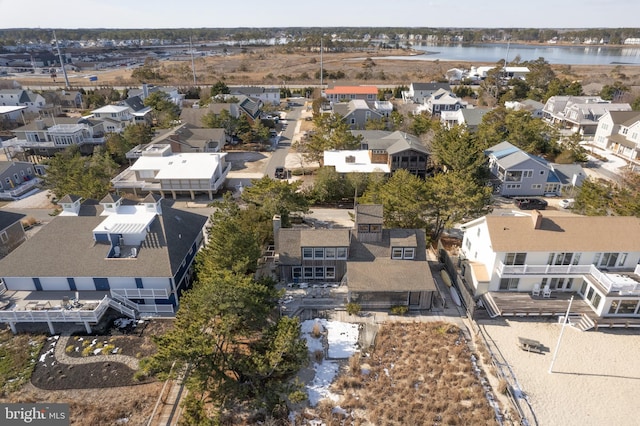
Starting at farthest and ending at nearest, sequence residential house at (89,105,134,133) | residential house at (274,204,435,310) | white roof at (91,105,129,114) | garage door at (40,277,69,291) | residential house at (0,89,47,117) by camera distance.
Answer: residential house at (0,89,47,117) → white roof at (91,105,129,114) → residential house at (89,105,134,133) → residential house at (274,204,435,310) → garage door at (40,277,69,291)

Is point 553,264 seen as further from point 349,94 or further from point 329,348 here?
point 349,94

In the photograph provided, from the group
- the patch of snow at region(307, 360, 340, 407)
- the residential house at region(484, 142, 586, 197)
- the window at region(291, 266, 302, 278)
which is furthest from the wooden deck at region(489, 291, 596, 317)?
the residential house at region(484, 142, 586, 197)

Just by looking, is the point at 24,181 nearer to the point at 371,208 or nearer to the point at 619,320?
the point at 371,208

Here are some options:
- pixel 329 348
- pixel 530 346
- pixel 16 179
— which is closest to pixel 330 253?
pixel 329 348

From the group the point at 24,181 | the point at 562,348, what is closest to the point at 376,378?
the point at 562,348

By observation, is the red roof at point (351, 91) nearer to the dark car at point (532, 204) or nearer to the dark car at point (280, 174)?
the dark car at point (280, 174)

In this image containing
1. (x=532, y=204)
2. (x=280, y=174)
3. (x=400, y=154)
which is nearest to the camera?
(x=532, y=204)

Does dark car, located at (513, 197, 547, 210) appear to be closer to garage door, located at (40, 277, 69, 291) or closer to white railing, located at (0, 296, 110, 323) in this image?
white railing, located at (0, 296, 110, 323)
